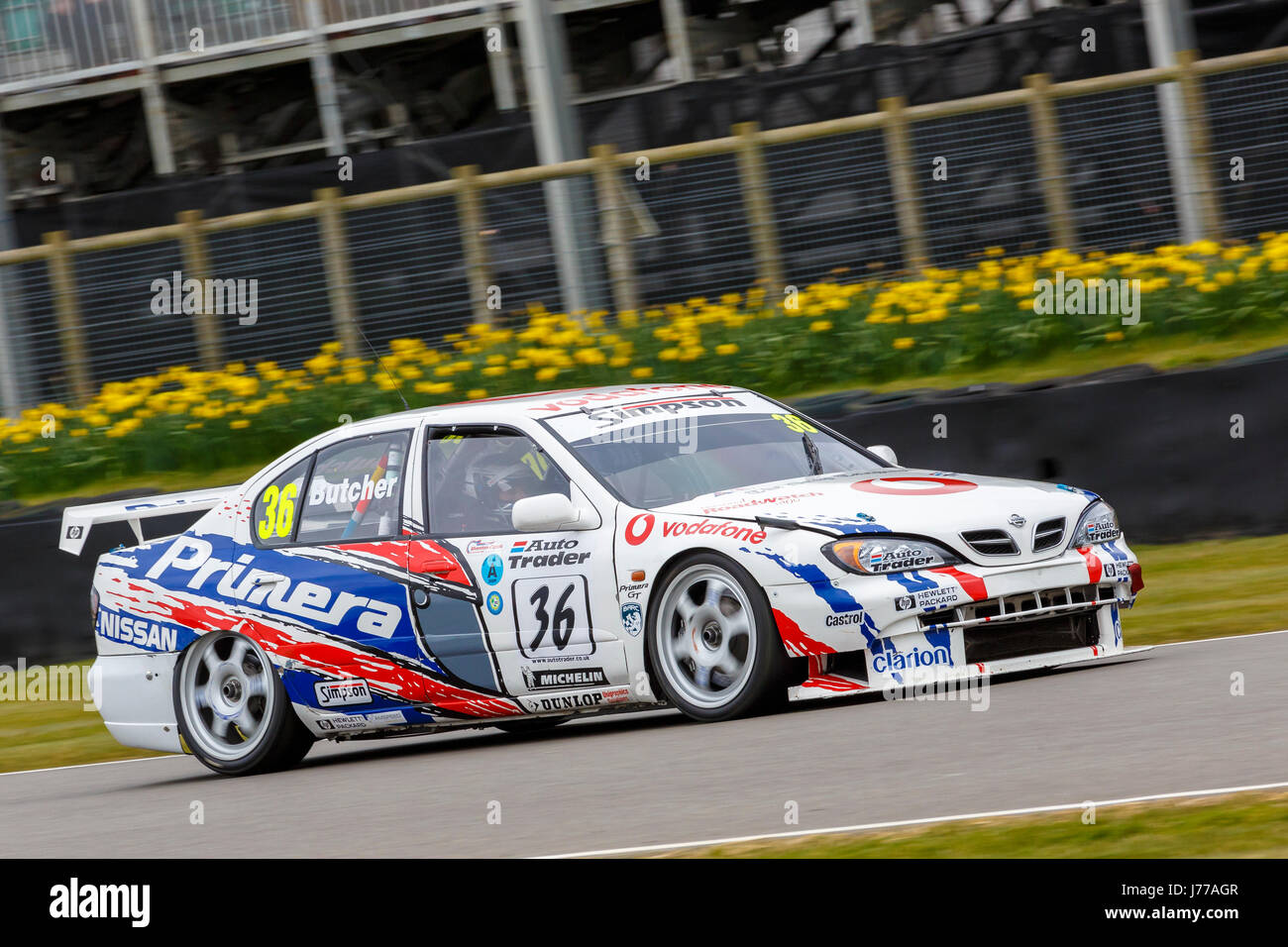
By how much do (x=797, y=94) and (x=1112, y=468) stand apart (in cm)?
943

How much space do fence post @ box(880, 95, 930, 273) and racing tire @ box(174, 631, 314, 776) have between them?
22.4ft

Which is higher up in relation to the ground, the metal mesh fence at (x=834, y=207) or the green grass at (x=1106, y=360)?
the metal mesh fence at (x=834, y=207)

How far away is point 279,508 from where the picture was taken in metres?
10.2

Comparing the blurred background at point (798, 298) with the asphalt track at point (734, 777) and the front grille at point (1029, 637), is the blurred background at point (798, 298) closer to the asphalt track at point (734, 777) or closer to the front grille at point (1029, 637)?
the front grille at point (1029, 637)

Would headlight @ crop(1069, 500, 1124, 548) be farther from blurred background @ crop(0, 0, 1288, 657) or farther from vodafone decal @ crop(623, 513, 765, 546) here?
blurred background @ crop(0, 0, 1288, 657)

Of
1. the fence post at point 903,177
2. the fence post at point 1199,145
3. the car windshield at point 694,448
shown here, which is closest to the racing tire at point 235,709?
the car windshield at point 694,448

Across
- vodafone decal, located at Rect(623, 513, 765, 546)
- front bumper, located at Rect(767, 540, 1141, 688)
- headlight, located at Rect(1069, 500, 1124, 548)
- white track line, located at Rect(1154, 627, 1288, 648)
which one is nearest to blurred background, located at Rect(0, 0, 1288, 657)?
white track line, located at Rect(1154, 627, 1288, 648)

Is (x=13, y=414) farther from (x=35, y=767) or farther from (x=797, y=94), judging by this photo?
(x=797, y=94)

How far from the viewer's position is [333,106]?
26328 mm

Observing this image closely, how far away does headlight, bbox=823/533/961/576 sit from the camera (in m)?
8.48

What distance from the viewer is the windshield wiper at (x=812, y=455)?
31.5 ft
